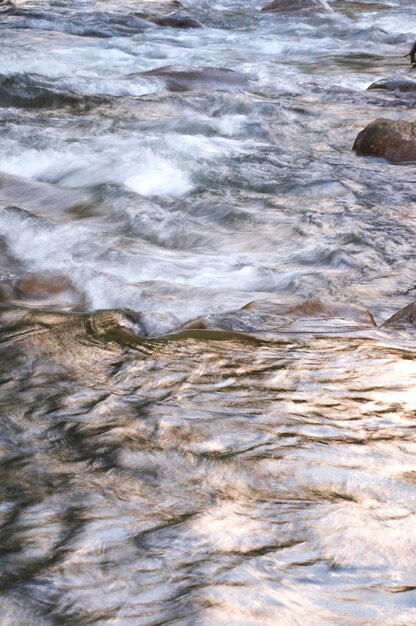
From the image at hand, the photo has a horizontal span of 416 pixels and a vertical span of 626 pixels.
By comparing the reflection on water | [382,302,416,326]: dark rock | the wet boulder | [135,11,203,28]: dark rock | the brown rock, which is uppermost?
the reflection on water

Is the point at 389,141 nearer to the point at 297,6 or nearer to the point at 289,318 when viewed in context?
the point at 289,318

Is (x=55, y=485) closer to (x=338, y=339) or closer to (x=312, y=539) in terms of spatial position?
(x=312, y=539)

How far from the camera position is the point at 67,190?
600 cm

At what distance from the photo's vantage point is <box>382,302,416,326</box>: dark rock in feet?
11.4

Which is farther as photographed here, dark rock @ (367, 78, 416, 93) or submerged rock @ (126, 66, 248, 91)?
submerged rock @ (126, 66, 248, 91)

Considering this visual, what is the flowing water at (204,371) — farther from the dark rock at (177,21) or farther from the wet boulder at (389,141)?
the dark rock at (177,21)

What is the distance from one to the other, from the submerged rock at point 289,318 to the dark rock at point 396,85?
5520mm

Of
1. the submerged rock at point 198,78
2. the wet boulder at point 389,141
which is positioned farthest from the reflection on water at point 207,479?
the submerged rock at point 198,78

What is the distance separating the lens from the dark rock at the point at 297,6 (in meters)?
14.7

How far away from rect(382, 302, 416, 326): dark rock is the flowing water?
10 centimetres

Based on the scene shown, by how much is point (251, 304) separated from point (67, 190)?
2662 mm

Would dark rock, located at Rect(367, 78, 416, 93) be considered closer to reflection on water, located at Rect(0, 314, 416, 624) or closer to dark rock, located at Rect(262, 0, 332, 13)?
reflection on water, located at Rect(0, 314, 416, 624)

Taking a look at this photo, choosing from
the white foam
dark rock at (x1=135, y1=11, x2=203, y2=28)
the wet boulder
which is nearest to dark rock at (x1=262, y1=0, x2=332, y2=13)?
dark rock at (x1=135, y1=11, x2=203, y2=28)

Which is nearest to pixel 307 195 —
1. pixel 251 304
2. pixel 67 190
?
pixel 67 190
